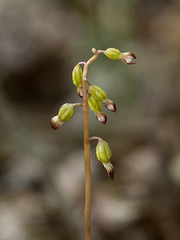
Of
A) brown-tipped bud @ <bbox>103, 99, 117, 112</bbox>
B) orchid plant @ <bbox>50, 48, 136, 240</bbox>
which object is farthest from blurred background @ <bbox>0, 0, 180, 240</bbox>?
brown-tipped bud @ <bbox>103, 99, 117, 112</bbox>

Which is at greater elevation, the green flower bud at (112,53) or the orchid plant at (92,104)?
the green flower bud at (112,53)

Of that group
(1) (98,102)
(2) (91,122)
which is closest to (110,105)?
(1) (98,102)

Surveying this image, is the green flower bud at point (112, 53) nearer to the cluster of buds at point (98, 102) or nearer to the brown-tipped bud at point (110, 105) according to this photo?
the cluster of buds at point (98, 102)

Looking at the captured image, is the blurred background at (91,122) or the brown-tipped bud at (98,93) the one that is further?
the blurred background at (91,122)

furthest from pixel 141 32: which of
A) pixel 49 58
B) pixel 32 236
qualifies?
pixel 32 236

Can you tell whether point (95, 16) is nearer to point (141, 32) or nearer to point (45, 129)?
point (141, 32)

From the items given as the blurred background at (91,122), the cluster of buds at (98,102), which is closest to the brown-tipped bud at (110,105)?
the cluster of buds at (98,102)

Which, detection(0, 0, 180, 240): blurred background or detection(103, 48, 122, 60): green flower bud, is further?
detection(0, 0, 180, 240): blurred background

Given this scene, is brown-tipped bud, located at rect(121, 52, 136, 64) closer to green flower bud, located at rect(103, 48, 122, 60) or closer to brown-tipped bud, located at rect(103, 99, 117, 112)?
green flower bud, located at rect(103, 48, 122, 60)

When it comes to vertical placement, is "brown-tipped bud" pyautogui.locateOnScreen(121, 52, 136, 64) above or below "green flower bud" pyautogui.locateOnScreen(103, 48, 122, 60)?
below
